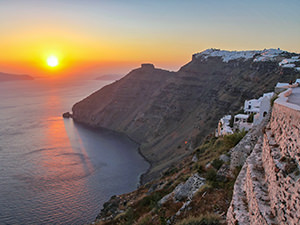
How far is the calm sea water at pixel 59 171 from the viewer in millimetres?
35688

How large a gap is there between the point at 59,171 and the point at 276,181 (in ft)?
163

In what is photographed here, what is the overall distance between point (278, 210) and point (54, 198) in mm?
40085

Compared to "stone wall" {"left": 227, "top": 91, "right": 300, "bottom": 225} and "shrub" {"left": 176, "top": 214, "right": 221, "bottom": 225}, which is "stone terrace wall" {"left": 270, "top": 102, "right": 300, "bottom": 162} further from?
"shrub" {"left": 176, "top": 214, "right": 221, "bottom": 225}

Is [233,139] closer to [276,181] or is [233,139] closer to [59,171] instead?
[276,181]

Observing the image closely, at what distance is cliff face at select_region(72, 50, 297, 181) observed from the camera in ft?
196

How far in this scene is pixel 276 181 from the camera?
5879 millimetres

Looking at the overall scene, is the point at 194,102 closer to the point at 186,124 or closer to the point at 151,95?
the point at 186,124

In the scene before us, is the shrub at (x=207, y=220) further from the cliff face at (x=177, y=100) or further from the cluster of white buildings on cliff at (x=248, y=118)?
the cliff face at (x=177, y=100)

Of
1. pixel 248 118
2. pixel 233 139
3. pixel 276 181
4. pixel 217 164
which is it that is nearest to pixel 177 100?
pixel 248 118

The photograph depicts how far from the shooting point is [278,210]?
18.1 feet

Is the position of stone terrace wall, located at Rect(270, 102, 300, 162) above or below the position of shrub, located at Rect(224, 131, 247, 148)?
above

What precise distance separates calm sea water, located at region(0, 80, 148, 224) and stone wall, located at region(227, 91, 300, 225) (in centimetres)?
3159

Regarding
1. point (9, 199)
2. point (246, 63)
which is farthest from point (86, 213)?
point (246, 63)

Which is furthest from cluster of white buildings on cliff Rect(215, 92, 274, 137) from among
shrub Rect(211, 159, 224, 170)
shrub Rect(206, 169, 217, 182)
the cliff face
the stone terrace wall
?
the cliff face
